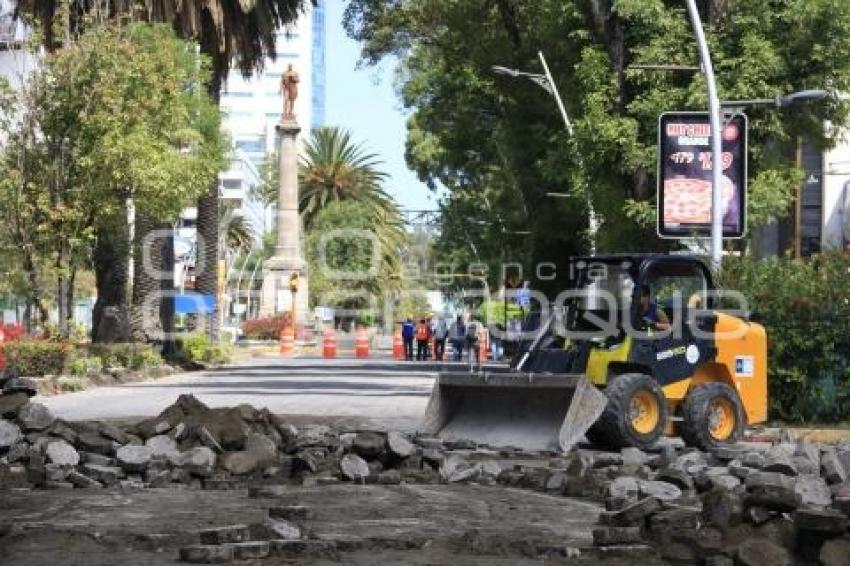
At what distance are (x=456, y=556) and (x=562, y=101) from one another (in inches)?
1021

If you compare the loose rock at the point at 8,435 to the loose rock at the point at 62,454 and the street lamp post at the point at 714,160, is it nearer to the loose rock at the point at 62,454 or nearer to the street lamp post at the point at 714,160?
the loose rock at the point at 62,454

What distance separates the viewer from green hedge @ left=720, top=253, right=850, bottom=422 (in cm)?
1917

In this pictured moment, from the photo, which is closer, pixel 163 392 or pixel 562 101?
pixel 163 392

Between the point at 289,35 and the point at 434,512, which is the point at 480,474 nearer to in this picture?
the point at 434,512

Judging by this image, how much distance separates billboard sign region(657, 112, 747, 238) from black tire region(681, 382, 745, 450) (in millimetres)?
6265

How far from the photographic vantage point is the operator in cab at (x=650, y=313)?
50.9ft

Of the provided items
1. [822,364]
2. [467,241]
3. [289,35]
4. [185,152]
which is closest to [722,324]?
[822,364]

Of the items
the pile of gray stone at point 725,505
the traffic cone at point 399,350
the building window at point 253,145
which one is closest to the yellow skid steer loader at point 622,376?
the pile of gray stone at point 725,505

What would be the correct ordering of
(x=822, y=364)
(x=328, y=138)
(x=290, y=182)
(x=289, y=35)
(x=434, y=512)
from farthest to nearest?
(x=328, y=138)
(x=290, y=182)
(x=289, y=35)
(x=822, y=364)
(x=434, y=512)

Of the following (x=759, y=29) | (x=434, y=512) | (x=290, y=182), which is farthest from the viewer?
(x=290, y=182)

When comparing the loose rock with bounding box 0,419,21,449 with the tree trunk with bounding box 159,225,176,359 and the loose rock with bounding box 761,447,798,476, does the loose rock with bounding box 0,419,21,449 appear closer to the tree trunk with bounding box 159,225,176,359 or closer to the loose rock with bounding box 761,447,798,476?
the loose rock with bounding box 761,447,798,476

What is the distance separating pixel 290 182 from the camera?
244ft

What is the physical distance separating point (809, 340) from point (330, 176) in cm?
8855

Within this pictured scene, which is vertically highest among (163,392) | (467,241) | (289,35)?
(289,35)
